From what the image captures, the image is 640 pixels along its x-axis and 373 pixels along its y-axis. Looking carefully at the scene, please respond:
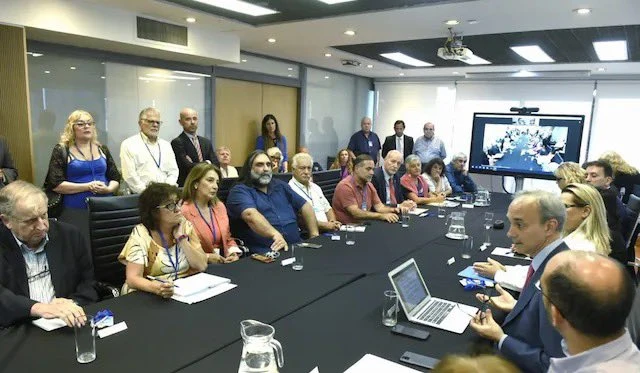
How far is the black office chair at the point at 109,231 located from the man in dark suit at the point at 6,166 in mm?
1320

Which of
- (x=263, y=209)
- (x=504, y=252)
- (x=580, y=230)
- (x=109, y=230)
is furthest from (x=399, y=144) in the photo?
(x=109, y=230)

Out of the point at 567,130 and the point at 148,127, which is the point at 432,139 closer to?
the point at 567,130

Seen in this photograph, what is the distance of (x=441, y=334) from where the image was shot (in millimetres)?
1633

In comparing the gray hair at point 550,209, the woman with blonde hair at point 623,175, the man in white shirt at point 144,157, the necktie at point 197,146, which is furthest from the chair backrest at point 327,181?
the woman with blonde hair at point 623,175

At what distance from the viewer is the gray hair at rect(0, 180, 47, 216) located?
5.98 feet

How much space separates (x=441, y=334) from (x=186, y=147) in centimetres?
350

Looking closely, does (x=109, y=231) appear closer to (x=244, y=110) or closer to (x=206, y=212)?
(x=206, y=212)

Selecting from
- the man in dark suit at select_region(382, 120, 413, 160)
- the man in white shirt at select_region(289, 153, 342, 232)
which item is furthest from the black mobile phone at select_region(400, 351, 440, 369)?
the man in dark suit at select_region(382, 120, 413, 160)

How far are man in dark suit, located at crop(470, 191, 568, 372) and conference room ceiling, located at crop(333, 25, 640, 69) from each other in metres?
3.65

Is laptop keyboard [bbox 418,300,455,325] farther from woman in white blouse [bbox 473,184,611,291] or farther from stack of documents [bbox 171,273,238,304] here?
stack of documents [bbox 171,273,238,304]

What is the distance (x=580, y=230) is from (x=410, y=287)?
1.13m

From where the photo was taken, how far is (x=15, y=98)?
368 cm

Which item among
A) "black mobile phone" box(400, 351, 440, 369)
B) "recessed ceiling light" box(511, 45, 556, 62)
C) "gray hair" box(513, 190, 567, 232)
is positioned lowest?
"black mobile phone" box(400, 351, 440, 369)

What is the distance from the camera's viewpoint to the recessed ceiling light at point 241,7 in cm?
402
